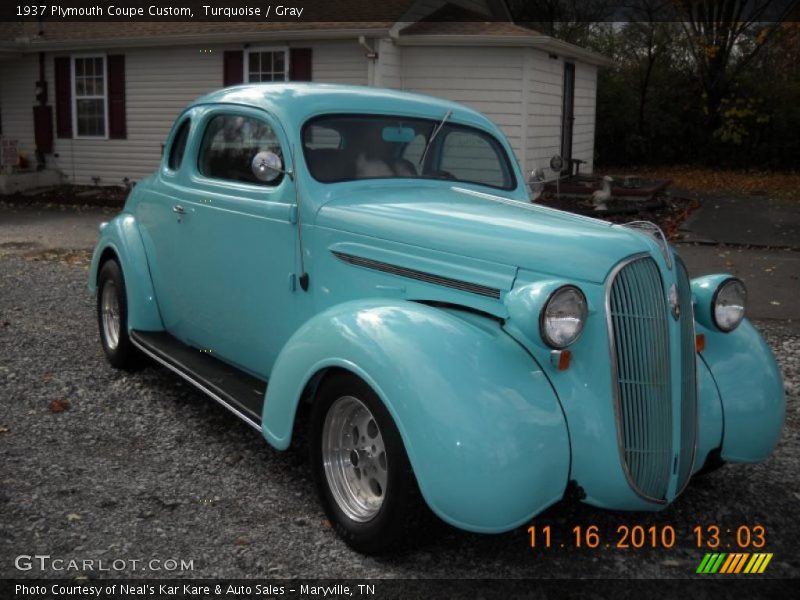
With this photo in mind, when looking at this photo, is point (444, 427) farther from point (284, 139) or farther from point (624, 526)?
point (284, 139)

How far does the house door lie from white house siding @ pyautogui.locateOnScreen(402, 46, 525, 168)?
11.1 ft

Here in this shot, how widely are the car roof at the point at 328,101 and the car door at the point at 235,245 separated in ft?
0.26

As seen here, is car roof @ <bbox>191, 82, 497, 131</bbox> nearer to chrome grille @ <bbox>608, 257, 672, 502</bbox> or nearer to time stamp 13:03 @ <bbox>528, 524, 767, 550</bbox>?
chrome grille @ <bbox>608, 257, 672, 502</bbox>

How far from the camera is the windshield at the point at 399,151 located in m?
4.34

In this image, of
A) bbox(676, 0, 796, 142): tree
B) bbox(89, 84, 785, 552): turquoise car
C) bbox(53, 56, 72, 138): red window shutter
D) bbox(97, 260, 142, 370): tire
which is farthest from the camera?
bbox(676, 0, 796, 142): tree

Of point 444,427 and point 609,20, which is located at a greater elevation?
point 609,20

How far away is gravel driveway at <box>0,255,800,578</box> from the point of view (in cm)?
340

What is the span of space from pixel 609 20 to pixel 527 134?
717 inches

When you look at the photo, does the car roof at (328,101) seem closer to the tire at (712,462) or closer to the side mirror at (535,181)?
the side mirror at (535,181)

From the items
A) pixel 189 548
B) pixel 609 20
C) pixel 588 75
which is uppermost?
pixel 609 20

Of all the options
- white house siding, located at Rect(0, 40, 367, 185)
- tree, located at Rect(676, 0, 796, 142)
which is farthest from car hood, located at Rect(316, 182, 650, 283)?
tree, located at Rect(676, 0, 796, 142)

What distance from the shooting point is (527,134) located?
1516 centimetres

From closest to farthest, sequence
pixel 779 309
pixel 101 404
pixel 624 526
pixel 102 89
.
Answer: pixel 624 526, pixel 101 404, pixel 779 309, pixel 102 89

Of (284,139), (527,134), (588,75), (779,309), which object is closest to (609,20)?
(588,75)
